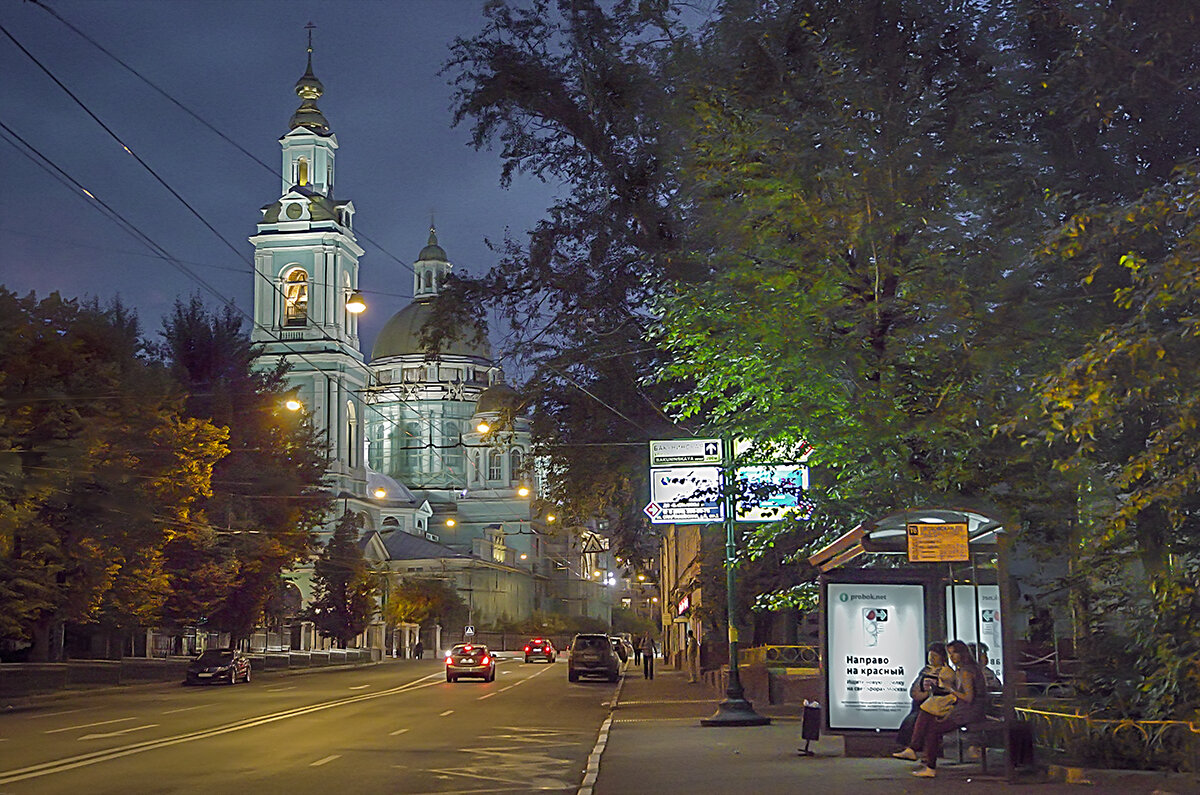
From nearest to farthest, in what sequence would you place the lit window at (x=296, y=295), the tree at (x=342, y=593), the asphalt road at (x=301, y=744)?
the asphalt road at (x=301, y=744) < the tree at (x=342, y=593) < the lit window at (x=296, y=295)

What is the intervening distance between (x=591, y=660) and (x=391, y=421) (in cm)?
5226

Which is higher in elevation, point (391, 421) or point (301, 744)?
point (391, 421)

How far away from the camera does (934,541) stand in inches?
588

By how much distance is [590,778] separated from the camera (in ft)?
52.1

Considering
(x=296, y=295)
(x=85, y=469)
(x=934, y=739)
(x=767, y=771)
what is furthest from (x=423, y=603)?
(x=934, y=739)

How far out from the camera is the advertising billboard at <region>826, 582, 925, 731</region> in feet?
57.0

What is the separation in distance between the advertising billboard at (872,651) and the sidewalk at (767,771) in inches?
24.6

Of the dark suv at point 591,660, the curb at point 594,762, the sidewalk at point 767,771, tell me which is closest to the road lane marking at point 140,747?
the curb at point 594,762

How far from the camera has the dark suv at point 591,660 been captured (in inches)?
1998

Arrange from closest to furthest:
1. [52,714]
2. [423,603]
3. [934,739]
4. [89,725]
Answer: [934,739]
[89,725]
[52,714]
[423,603]

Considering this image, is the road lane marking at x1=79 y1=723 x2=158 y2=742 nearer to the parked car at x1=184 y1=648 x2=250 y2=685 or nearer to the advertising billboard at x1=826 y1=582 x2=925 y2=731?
the advertising billboard at x1=826 y1=582 x2=925 y2=731

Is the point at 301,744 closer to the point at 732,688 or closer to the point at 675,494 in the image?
the point at 732,688

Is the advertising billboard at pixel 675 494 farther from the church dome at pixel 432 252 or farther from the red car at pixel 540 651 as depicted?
the church dome at pixel 432 252

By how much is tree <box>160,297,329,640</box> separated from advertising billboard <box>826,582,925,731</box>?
40.4m
